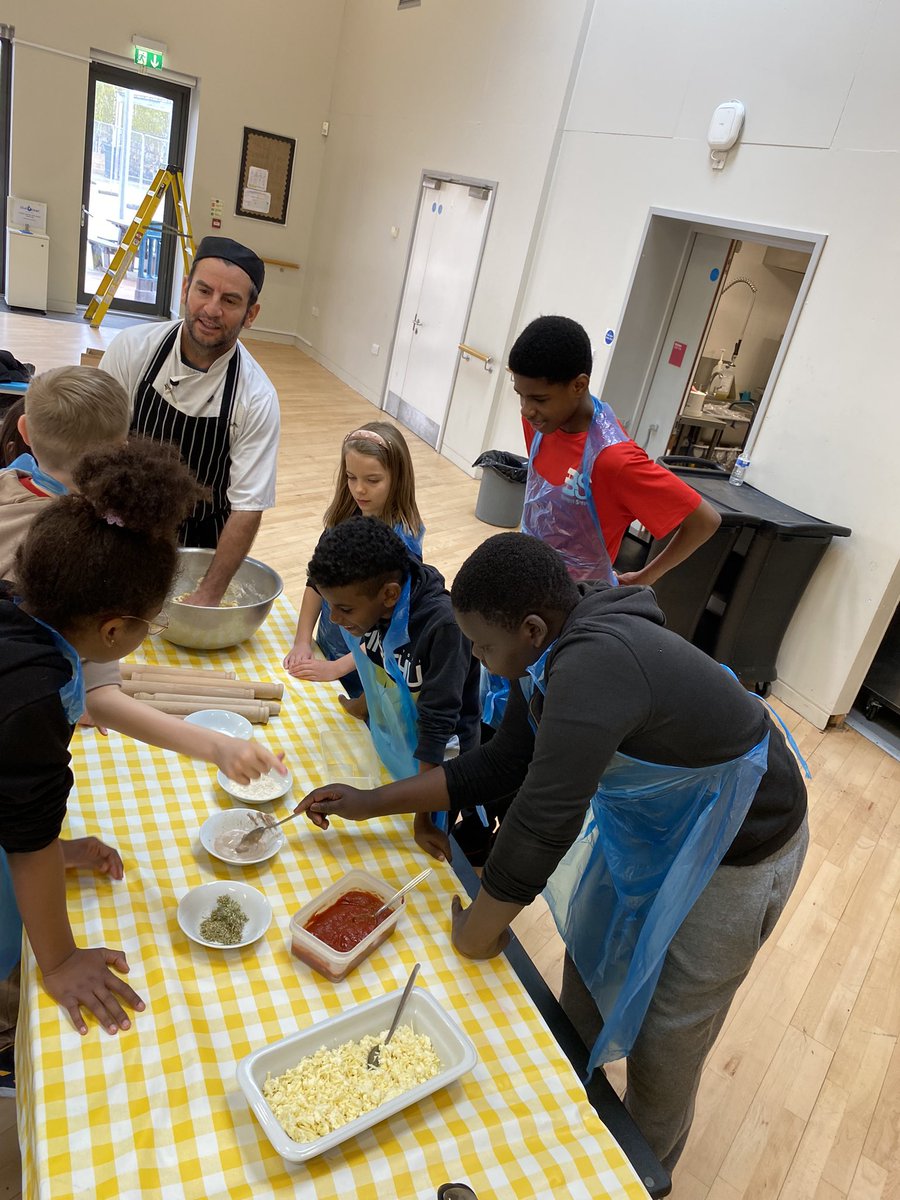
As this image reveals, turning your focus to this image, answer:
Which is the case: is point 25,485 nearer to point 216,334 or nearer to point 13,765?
point 216,334

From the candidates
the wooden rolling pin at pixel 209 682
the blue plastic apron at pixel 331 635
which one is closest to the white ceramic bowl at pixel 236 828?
the wooden rolling pin at pixel 209 682

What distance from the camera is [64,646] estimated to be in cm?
100

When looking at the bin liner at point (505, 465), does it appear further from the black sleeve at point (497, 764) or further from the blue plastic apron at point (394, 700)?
the black sleeve at point (497, 764)

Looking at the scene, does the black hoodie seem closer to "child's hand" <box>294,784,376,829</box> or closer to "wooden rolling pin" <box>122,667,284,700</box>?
"child's hand" <box>294,784,376,829</box>

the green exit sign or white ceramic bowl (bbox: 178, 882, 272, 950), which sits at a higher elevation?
the green exit sign

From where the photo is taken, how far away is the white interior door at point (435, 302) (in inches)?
250

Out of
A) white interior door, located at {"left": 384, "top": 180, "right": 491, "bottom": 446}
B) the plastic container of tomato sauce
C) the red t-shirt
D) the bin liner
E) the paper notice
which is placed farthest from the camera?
the paper notice

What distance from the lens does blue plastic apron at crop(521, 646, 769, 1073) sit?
1.17 metres

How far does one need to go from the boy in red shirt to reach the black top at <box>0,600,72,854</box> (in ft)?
4.51

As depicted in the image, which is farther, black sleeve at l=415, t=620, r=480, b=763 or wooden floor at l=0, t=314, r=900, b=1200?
wooden floor at l=0, t=314, r=900, b=1200

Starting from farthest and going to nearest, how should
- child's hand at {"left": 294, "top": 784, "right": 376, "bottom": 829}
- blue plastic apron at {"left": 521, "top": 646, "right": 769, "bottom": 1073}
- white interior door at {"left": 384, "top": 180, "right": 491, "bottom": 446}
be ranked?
white interior door at {"left": 384, "top": 180, "right": 491, "bottom": 446}
child's hand at {"left": 294, "top": 784, "right": 376, "bottom": 829}
blue plastic apron at {"left": 521, "top": 646, "right": 769, "bottom": 1073}

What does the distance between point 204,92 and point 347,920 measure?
8789 mm

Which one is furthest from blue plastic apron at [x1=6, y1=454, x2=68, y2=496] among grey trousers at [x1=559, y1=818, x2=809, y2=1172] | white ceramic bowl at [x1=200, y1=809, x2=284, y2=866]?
grey trousers at [x1=559, y1=818, x2=809, y2=1172]

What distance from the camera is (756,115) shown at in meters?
3.96
